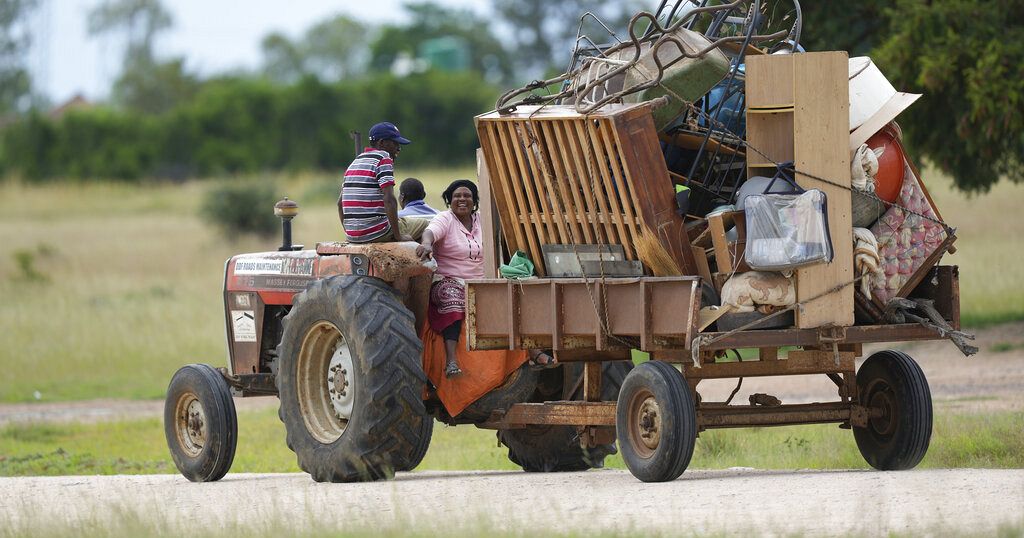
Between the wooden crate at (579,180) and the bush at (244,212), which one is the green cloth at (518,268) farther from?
the bush at (244,212)

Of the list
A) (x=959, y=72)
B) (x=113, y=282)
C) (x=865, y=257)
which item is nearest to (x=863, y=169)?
(x=865, y=257)

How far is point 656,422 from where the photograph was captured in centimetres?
965

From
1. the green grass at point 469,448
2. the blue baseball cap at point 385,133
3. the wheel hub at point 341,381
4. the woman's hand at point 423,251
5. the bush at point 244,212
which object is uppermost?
the bush at point 244,212

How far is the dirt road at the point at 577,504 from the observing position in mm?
7707

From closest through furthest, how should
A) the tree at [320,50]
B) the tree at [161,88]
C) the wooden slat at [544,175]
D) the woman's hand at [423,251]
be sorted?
the wooden slat at [544,175]
the woman's hand at [423,251]
the tree at [161,88]
the tree at [320,50]

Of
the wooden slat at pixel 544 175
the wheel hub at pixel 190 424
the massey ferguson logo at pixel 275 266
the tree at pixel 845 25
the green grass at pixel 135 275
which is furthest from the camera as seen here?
the green grass at pixel 135 275

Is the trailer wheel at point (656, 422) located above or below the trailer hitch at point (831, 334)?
below

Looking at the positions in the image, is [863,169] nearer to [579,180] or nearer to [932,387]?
[579,180]

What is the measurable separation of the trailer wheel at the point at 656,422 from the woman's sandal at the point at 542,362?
0.90 m

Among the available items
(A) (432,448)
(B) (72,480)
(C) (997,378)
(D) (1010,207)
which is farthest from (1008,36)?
(D) (1010,207)

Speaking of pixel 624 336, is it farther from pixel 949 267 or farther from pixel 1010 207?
pixel 1010 207

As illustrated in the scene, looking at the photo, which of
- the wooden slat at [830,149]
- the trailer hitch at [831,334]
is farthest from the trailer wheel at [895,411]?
the wooden slat at [830,149]

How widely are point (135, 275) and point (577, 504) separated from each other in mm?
28850

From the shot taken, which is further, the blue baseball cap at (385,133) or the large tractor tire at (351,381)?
the blue baseball cap at (385,133)
